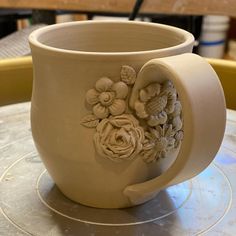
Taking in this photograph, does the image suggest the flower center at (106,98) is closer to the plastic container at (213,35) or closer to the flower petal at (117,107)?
the flower petal at (117,107)

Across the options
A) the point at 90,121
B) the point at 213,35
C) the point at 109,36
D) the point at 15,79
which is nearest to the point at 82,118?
the point at 90,121

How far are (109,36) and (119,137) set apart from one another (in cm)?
16

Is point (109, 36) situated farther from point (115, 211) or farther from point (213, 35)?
point (213, 35)

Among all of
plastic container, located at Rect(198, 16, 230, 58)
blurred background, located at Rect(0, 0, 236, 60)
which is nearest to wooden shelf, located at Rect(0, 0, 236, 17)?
blurred background, located at Rect(0, 0, 236, 60)

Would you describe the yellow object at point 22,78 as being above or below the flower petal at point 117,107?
below

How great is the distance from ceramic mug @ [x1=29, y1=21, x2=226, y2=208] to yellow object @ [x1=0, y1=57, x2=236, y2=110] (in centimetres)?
33

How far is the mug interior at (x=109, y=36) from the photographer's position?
45 cm

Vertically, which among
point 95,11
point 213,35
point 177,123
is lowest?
point 213,35

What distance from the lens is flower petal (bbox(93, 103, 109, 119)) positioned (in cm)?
38

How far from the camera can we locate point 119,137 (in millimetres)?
375

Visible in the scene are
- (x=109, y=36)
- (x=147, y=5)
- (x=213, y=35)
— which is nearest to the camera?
(x=109, y=36)

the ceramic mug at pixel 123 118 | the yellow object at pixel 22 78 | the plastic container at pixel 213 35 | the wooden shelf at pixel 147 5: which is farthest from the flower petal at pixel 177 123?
the plastic container at pixel 213 35

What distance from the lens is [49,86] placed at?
0.40 metres

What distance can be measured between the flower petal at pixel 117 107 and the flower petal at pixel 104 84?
0.5 inches
